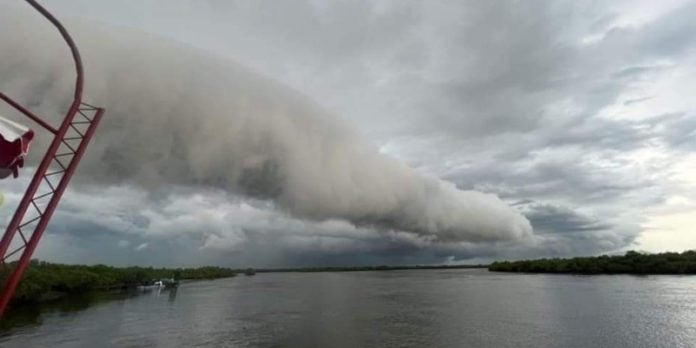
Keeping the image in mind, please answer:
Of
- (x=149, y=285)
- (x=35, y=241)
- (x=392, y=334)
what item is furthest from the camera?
(x=149, y=285)

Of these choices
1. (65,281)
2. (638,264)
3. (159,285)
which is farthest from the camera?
(638,264)

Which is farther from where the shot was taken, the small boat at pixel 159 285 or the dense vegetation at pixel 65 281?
the small boat at pixel 159 285

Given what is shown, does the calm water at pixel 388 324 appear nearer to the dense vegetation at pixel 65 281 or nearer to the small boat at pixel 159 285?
the dense vegetation at pixel 65 281

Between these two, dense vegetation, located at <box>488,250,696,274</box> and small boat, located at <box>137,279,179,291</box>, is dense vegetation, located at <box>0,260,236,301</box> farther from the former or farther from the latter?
dense vegetation, located at <box>488,250,696,274</box>

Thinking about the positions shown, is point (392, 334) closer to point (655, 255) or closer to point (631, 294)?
point (631, 294)

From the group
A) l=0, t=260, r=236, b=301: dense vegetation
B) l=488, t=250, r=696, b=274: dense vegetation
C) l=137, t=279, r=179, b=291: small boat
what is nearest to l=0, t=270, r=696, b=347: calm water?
l=0, t=260, r=236, b=301: dense vegetation

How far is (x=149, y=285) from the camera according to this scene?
472 ft

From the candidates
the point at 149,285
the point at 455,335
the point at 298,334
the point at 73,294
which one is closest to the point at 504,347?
the point at 455,335

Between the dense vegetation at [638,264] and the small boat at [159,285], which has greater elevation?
the dense vegetation at [638,264]

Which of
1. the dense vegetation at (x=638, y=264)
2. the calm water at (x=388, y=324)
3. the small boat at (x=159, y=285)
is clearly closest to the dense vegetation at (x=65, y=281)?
the small boat at (x=159, y=285)

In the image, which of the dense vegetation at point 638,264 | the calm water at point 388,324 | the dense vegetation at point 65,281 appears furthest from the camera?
the dense vegetation at point 638,264

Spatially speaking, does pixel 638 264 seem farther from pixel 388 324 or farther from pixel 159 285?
pixel 159 285

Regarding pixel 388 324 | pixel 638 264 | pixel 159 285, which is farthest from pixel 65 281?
pixel 638 264

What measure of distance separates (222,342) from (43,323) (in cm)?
3150
